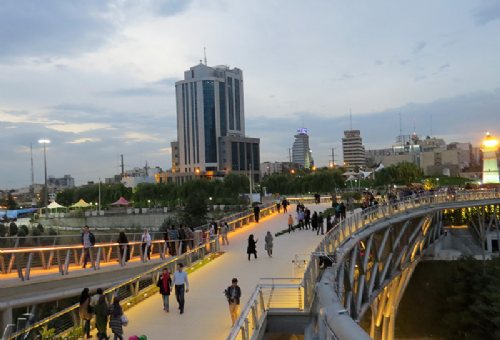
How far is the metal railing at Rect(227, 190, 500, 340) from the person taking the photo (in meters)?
8.95

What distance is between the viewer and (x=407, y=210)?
100 feet

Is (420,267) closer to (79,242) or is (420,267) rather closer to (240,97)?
(79,242)

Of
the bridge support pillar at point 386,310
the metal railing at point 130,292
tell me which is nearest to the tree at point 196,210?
the bridge support pillar at point 386,310

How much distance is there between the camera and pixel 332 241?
16.1 metres

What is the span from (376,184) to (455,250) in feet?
147

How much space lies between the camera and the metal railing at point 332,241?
895 cm

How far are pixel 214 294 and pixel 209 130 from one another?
148 m

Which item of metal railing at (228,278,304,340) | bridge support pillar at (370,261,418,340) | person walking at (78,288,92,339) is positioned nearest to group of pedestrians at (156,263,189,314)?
metal railing at (228,278,304,340)

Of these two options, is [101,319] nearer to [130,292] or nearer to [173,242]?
[130,292]

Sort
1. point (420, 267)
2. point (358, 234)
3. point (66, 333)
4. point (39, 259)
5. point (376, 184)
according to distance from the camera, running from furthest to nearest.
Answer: point (376, 184) < point (420, 267) < point (358, 234) < point (39, 259) < point (66, 333)

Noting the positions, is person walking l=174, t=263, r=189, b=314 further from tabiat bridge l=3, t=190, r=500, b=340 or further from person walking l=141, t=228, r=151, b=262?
person walking l=141, t=228, r=151, b=262

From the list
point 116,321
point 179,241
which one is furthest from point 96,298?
point 179,241

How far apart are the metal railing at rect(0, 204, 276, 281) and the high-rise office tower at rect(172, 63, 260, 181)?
133290 millimetres

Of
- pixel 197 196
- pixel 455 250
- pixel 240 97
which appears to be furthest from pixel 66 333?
pixel 240 97
